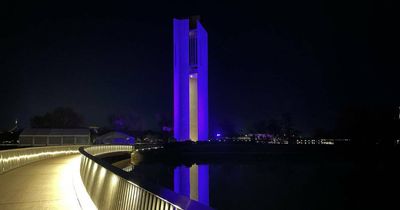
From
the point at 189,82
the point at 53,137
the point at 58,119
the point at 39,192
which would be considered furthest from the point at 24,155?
the point at 58,119

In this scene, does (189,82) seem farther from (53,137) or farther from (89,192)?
(89,192)

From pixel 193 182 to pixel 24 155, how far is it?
12.8 meters

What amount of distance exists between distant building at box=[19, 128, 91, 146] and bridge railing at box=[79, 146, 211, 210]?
59.7 m

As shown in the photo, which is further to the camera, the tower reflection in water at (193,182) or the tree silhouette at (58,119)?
the tree silhouette at (58,119)

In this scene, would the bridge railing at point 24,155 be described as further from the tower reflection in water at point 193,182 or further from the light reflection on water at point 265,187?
the tower reflection in water at point 193,182

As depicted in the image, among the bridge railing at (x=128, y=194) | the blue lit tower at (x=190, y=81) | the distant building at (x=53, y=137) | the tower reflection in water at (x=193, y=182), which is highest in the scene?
the blue lit tower at (x=190, y=81)

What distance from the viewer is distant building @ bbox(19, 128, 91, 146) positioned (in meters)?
67.0

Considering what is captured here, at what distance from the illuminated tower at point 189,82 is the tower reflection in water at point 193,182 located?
2701cm

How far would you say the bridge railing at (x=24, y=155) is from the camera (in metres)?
19.6

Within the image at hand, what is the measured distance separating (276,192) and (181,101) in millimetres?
45040

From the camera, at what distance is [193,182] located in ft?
103

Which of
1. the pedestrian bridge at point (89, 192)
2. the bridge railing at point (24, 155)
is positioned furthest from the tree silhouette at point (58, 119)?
the pedestrian bridge at point (89, 192)

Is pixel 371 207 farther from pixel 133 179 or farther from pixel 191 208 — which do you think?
pixel 191 208

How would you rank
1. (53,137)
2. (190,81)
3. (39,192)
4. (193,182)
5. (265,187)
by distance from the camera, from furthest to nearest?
1. (190,81)
2. (53,137)
3. (193,182)
4. (265,187)
5. (39,192)
